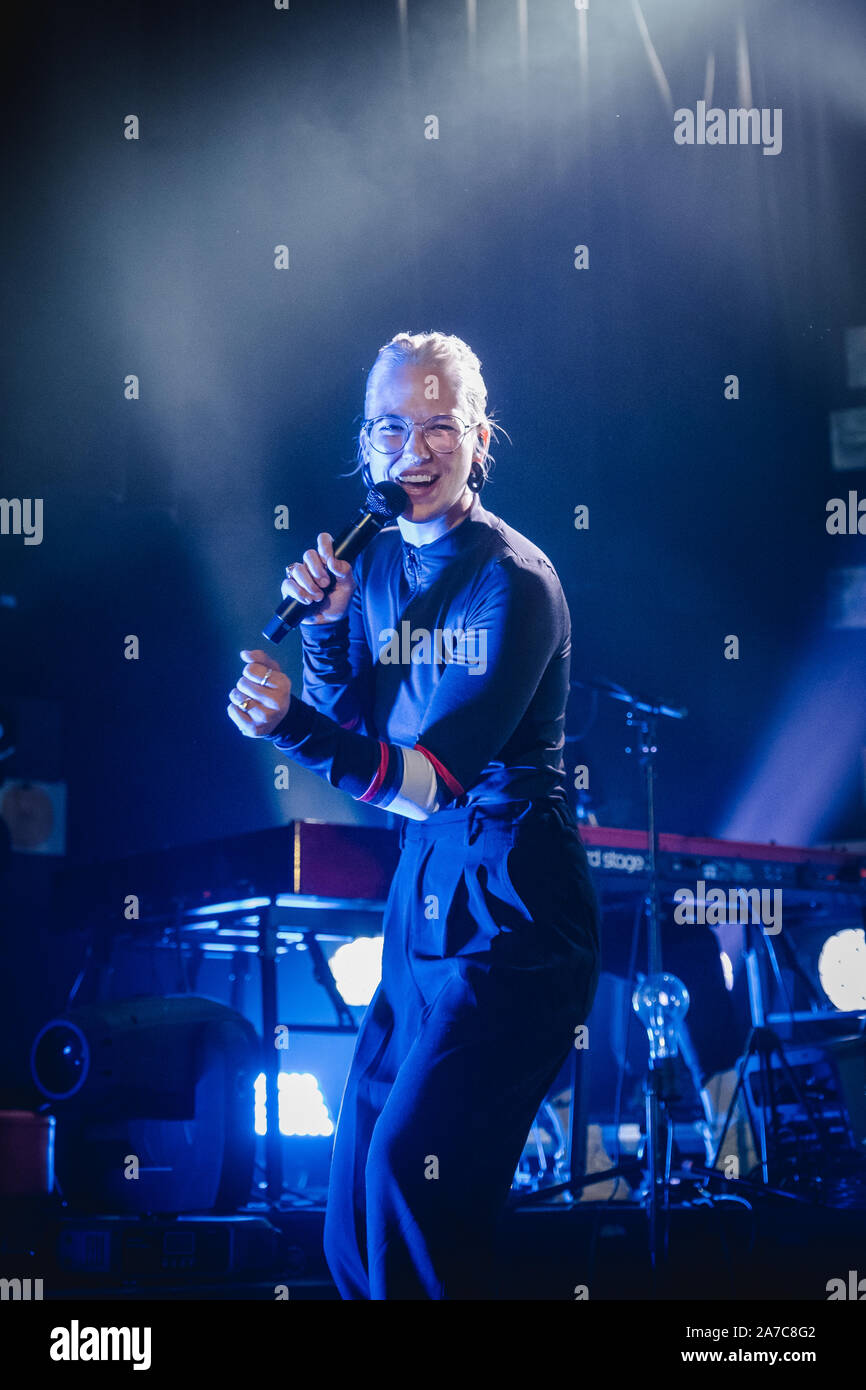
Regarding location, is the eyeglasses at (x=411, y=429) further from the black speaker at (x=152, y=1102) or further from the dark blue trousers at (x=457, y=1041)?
the black speaker at (x=152, y=1102)

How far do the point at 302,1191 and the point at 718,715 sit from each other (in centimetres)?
278

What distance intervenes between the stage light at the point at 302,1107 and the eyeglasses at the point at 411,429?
2568 mm

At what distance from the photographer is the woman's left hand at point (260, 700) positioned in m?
1.69

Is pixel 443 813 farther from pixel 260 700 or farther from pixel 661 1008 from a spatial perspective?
→ pixel 661 1008

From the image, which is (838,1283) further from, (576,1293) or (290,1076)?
(290,1076)

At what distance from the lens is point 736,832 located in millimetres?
5773

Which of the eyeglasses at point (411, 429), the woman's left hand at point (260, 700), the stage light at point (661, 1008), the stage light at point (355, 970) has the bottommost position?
the stage light at point (661, 1008)

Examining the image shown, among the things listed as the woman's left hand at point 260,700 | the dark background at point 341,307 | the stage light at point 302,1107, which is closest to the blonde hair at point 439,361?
the woman's left hand at point 260,700

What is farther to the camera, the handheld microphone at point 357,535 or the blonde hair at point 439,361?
the blonde hair at point 439,361

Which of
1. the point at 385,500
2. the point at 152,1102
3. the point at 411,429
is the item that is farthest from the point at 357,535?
the point at 152,1102

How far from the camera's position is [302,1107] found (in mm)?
4137

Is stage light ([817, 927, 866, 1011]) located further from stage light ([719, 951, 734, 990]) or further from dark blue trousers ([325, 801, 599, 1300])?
dark blue trousers ([325, 801, 599, 1300])

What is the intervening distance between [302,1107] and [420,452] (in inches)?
106

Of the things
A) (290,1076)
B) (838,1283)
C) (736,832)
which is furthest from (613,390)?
(838,1283)
